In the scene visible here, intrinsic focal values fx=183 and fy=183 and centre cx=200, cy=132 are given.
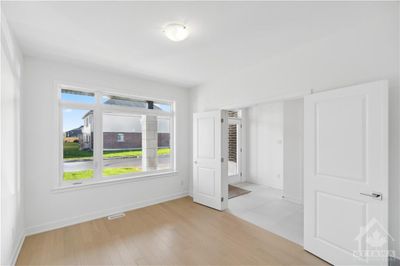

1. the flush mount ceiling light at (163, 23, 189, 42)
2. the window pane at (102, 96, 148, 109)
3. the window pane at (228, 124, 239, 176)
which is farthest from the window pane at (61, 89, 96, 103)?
the window pane at (228, 124, 239, 176)

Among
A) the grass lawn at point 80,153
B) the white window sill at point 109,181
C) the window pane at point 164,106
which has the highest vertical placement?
the window pane at point 164,106

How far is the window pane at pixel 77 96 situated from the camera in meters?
3.28

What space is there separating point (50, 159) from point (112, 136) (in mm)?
1080

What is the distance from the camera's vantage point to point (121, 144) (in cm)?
392

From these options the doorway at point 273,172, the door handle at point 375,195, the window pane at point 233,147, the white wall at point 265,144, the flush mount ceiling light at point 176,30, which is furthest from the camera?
the window pane at point 233,147

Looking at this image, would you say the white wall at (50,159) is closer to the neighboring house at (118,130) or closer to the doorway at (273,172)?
the neighboring house at (118,130)

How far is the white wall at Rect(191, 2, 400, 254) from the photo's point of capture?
187 cm

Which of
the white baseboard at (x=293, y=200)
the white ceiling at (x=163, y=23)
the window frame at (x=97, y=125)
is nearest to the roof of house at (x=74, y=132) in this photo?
the window frame at (x=97, y=125)

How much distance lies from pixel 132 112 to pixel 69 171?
5.30 ft

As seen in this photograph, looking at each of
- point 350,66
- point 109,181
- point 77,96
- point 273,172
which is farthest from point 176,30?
point 273,172

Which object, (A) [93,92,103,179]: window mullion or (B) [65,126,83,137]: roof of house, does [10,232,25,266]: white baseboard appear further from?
(B) [65,126,83,137]: roof of house

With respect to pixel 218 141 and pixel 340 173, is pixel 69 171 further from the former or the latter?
pixel 340 173

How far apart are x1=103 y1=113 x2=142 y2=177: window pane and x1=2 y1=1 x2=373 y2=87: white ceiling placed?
1195 mm

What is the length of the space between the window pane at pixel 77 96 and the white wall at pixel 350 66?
300 cm
